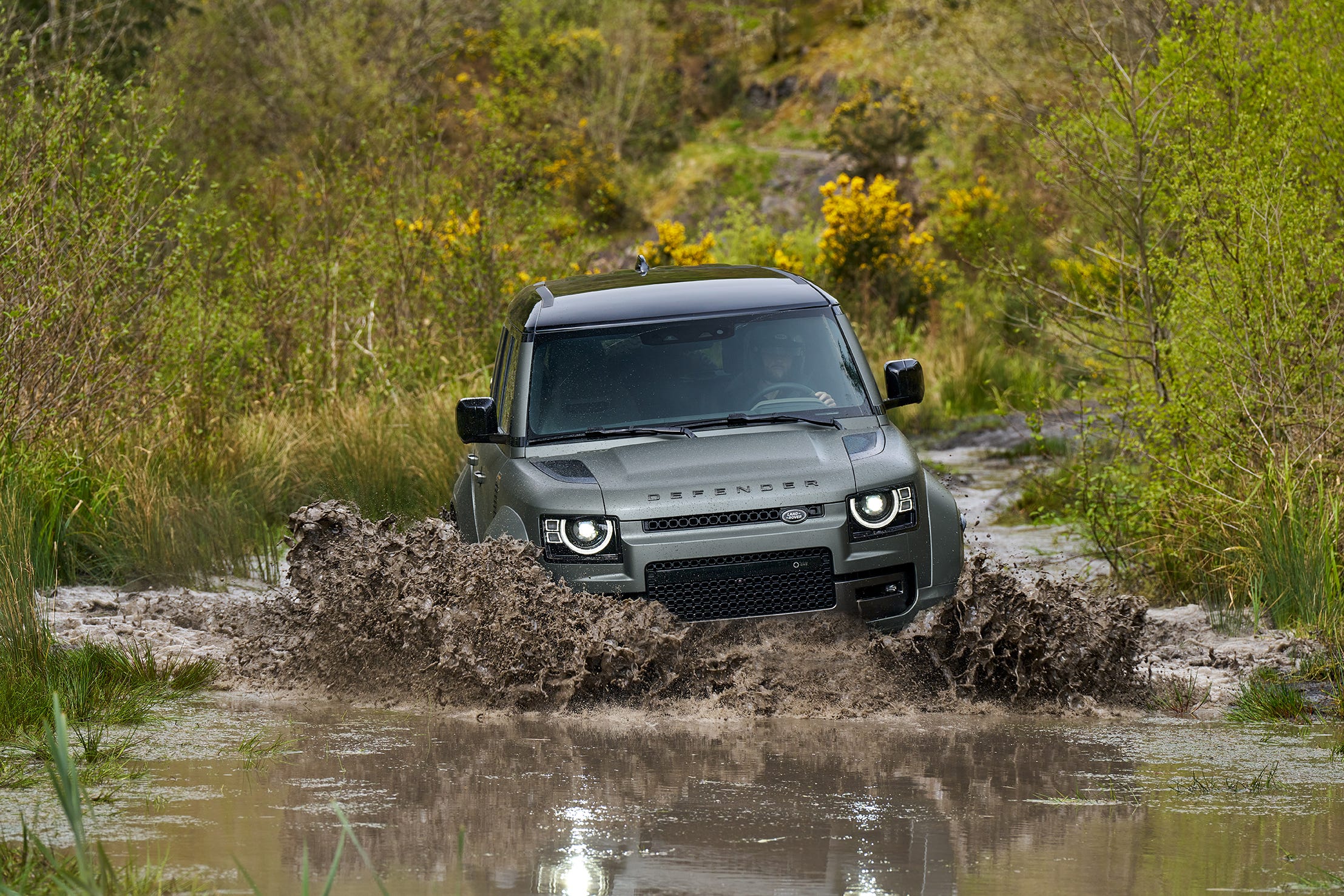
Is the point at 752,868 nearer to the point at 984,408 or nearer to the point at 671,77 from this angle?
the point at 984,408

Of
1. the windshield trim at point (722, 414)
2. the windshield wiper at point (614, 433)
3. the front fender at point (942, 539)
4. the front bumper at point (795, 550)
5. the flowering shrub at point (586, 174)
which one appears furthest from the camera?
the flowering shrub at point (586, 174)

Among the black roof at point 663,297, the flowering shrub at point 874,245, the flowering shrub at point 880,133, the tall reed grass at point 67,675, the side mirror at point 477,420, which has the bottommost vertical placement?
the tall reed grass at point 67,675

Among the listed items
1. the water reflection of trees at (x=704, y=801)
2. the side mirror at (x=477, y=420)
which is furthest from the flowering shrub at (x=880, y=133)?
the water reflection of trees at (x=704, y=801)

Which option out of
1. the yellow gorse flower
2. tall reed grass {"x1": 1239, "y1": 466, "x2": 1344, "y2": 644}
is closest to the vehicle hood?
tall reed grass {"x1": 1239, "y1": 466, "x2": 1344, "y2": 644}

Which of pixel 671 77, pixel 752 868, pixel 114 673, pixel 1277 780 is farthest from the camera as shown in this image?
pixel 671 77

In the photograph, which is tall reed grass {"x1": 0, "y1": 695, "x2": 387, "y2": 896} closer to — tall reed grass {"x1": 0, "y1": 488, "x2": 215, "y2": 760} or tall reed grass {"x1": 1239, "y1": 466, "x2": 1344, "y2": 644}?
tall reed grass {"x1": 0, "y1": 488, "x2": 215, "y2": 760}

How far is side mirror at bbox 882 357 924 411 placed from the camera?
26.0 ft

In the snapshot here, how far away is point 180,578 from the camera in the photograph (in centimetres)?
1035

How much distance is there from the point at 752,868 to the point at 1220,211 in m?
6.76

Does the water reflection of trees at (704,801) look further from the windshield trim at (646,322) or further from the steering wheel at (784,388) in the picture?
the windshield trim at (646,322)

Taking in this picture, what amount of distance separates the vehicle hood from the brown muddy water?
89 cm

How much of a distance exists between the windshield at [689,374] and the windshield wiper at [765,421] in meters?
0.09

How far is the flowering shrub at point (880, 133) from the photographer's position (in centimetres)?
3716

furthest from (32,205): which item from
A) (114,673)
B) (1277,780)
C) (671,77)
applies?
(671,77)
